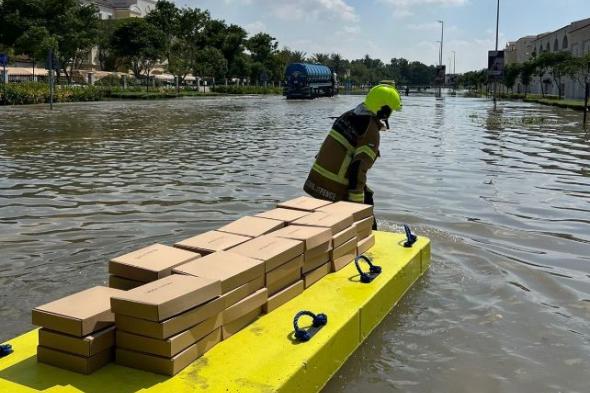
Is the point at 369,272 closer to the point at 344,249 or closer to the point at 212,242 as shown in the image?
the point at 344,249

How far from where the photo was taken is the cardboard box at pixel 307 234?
4516 millimetres

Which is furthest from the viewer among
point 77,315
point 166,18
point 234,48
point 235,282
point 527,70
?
point 234,48

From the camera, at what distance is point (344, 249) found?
5211 millimetres

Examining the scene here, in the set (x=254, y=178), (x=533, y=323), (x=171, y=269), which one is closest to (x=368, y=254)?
(x=533, y=323)

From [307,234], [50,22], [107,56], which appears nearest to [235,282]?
[307,234]

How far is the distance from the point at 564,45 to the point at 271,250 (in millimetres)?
90247

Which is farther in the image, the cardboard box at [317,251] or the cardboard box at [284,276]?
the cardboard box at [317,251]

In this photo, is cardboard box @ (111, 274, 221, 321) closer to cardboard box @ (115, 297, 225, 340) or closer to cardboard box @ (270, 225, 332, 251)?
cardboard box @ (115, 297, 225, 340)

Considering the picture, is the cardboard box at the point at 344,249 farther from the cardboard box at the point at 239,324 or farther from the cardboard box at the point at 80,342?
the cardboard box at the point at 80,342

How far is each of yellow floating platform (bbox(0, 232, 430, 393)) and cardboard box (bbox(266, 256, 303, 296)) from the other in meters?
0.14

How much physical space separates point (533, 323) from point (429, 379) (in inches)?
59.5

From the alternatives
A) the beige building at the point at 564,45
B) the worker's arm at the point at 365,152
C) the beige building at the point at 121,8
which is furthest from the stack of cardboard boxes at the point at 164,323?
the beige building at the point at 121,8

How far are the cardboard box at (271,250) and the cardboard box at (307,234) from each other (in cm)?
8

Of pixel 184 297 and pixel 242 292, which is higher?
pixel 184 297
